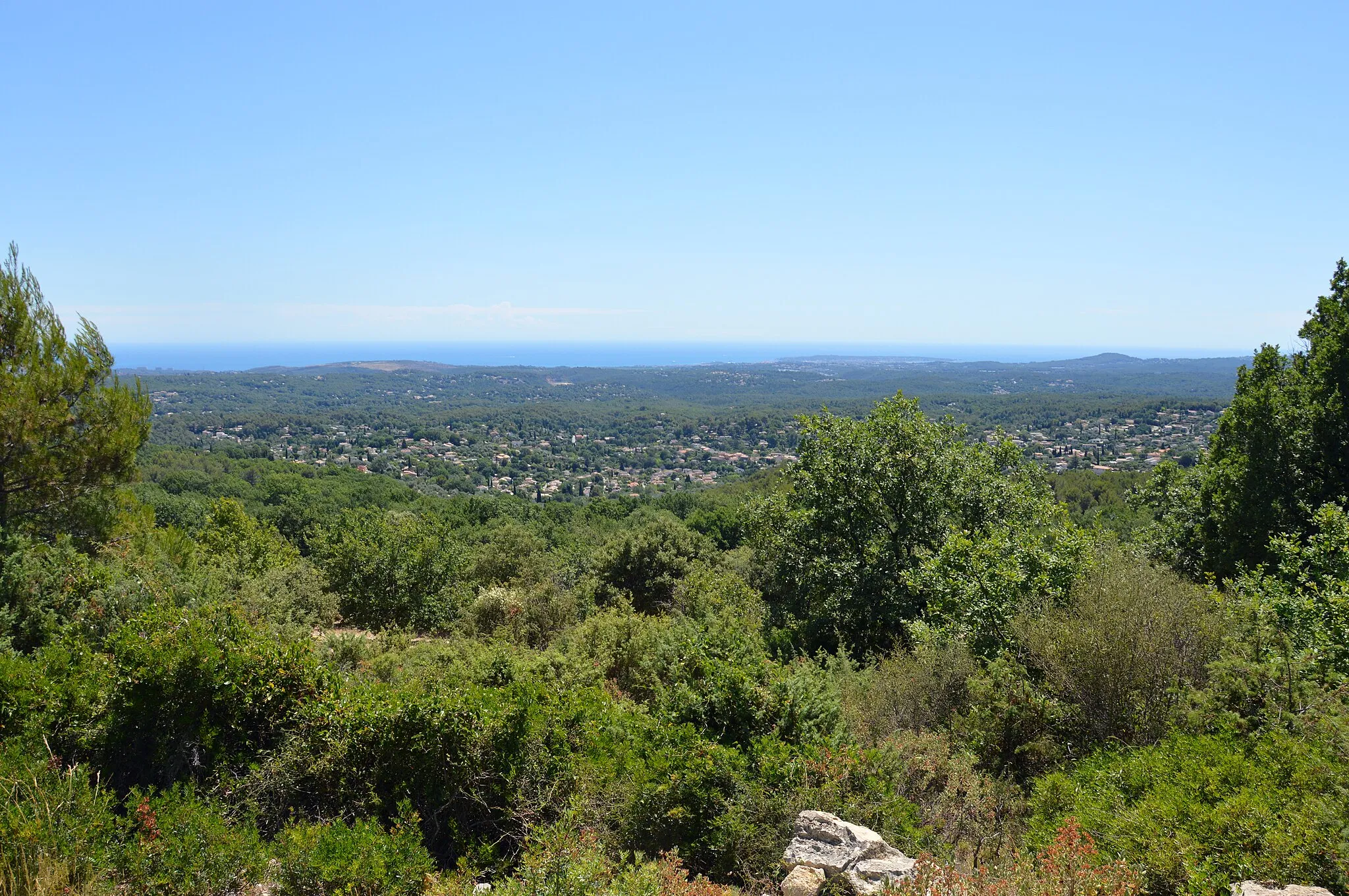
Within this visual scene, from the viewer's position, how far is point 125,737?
5.43 m

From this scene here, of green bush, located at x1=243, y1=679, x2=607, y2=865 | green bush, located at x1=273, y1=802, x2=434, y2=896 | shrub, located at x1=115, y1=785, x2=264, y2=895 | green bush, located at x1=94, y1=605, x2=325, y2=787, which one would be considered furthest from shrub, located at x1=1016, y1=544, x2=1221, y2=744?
green bush, located at x1=94, y1=605, x2=325, y2=787

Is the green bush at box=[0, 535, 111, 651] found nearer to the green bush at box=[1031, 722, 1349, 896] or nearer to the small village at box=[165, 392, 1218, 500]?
the green bush at box=[1031, 722, 1349, 896]

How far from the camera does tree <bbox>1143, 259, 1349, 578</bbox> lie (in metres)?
11.9

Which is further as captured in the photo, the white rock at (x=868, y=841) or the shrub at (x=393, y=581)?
the shrub at (x=393, y=581)

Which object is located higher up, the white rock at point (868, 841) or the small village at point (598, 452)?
the white rock at point (868, 841)

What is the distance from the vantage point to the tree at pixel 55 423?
11.0 m

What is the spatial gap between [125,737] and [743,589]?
11699mm

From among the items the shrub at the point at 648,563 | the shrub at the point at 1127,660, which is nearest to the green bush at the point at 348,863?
the shrub at the point at 1127,660

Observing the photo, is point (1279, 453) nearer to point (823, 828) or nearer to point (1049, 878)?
point (1049, 878)

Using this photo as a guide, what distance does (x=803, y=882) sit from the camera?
4129 millimetres

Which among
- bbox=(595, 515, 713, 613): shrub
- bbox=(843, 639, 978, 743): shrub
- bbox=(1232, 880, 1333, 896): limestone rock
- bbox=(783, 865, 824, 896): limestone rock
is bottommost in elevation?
bbox=(595, 515, 713, 613): shrub

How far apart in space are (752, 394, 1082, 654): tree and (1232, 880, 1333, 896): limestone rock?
6762 millimetres

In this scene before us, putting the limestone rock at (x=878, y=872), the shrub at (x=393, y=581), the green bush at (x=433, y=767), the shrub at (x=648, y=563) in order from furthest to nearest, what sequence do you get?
1. the shrub at (x=648, y=563)
2. the shrub at (x=393, y=581)
3. the green bush at (x=433, y=767)
4. the limestone rock at (x=878, y=872)

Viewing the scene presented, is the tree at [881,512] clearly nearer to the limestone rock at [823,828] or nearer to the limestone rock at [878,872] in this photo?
the limestone rock at [823,828]
